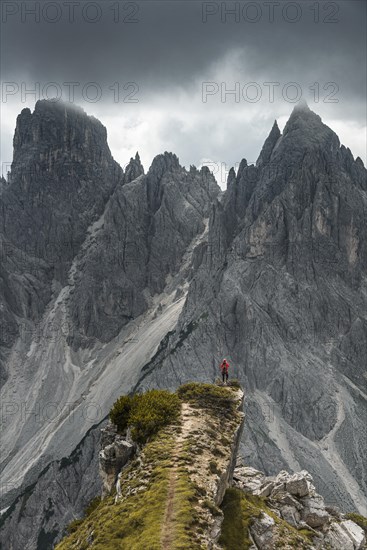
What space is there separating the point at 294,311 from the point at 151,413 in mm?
118630

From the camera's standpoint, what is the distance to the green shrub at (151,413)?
24.2 metres

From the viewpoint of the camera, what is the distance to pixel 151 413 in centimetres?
2522

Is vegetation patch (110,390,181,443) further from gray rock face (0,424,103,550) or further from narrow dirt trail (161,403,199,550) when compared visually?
gray rock face (0,424,103,550)

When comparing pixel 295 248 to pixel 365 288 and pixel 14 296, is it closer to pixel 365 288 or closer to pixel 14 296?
pixel 365 288

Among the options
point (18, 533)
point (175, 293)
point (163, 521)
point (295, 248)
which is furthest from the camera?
point (175, 293)

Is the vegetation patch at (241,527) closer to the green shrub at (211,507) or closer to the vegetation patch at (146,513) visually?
the green shrub at (211,507)

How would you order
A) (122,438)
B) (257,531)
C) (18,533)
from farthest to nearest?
(18,533) < (122,438) < (257,531)

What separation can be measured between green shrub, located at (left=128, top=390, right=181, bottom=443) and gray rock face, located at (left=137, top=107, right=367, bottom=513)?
3324 inches

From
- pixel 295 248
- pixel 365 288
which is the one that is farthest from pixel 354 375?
pixel 295 248

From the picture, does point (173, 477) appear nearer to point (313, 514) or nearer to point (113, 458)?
point (113, 458)

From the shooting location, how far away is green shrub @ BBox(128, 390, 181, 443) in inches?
953

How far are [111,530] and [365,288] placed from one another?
144926 mm

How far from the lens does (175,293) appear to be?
189 m

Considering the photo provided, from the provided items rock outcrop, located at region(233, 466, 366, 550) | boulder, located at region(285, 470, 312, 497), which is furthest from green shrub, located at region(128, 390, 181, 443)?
boulder, located at region(285, 470, 312, 497)
